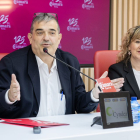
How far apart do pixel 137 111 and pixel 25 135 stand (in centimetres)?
69

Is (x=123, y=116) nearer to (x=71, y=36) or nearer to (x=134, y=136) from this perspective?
(x=134, y=136)

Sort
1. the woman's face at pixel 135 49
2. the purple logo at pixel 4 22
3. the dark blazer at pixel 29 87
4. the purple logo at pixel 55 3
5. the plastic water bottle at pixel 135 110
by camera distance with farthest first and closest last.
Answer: the purple logo at pixel 55 3 < the purple logo at pixel 4 22 < the woman's face at pixel 135 49 < the dark blazer at pixel 29 87 < the plastic water bottle at pixel 135 110

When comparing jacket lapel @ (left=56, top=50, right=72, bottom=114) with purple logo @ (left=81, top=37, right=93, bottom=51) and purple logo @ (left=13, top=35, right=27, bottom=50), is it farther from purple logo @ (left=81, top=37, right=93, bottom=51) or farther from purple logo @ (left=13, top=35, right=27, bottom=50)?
purple logo @ (left=81, top=37, right=93, bottom=51)

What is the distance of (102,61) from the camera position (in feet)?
8.52

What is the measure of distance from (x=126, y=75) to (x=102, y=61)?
0.27 metres

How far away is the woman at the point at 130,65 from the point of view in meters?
2.58

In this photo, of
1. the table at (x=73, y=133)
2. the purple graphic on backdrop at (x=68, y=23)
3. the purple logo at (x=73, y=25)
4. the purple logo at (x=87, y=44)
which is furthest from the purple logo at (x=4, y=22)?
the table at (x=73, y=133)

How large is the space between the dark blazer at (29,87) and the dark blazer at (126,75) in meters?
0.56

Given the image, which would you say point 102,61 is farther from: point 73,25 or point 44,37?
point 73,25

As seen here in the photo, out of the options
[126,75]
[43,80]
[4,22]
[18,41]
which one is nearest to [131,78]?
[126,75]

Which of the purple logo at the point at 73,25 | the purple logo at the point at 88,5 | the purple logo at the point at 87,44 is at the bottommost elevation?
the purple logo at the point at 87,44

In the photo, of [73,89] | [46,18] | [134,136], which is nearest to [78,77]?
[73,89]

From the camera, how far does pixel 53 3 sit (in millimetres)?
3850

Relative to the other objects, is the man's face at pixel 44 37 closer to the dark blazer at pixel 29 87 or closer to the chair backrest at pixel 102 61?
the dark blazer at pixel 29 87
